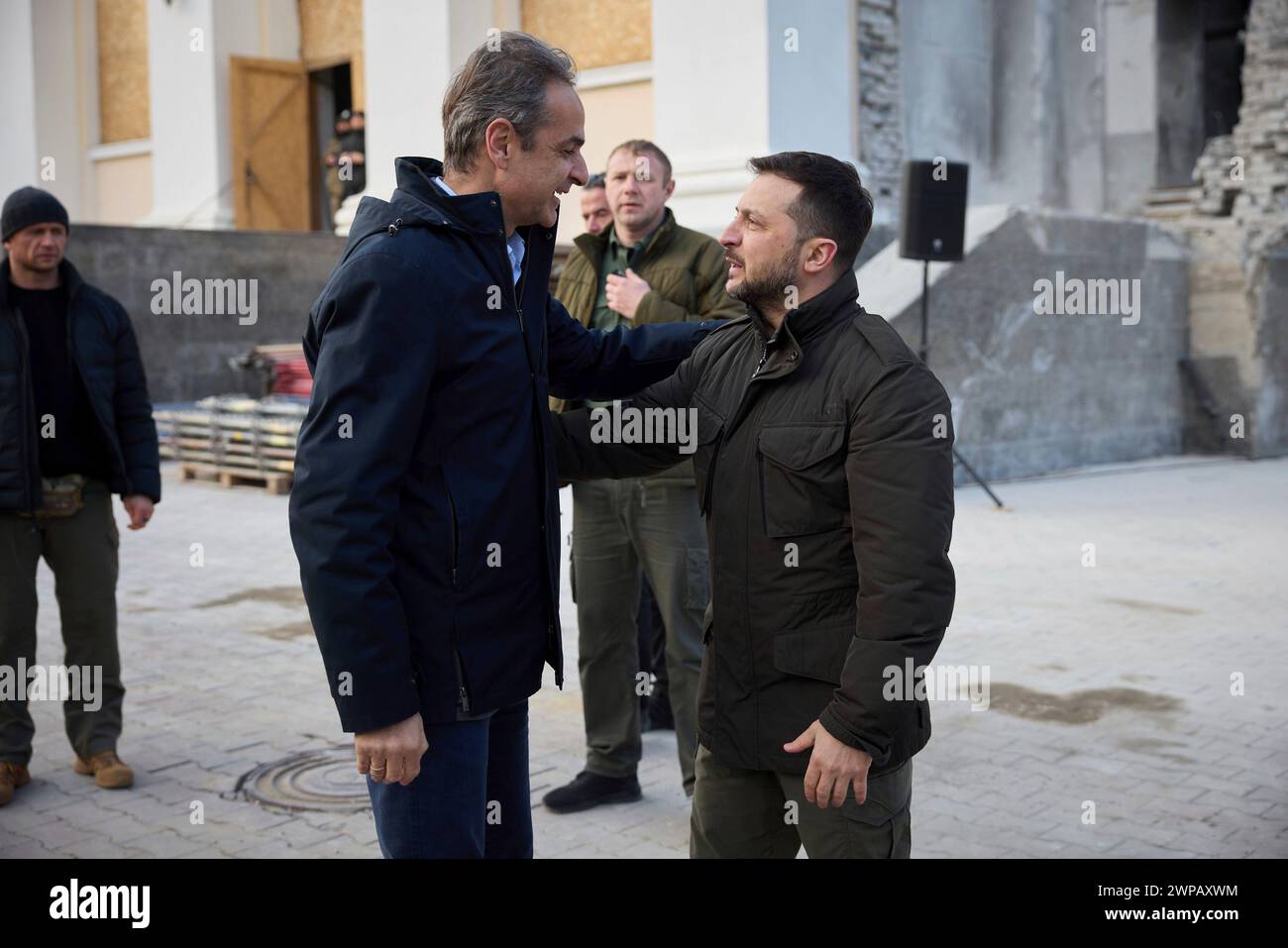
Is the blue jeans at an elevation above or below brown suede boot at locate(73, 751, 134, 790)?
above

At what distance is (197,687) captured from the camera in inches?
274

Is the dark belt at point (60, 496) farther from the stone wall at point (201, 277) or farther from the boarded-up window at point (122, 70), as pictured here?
the boarded-up window at point (122, 70)

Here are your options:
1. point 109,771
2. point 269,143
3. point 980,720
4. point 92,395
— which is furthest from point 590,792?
point 269,143

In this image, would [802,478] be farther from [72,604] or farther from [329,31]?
[329,31]

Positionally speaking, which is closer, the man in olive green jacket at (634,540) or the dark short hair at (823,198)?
the dark short hair at (823,198)

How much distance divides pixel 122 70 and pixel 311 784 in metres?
22.1

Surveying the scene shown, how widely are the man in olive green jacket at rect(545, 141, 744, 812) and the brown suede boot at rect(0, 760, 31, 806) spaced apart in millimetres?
2016

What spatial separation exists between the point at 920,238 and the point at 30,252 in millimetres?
8386

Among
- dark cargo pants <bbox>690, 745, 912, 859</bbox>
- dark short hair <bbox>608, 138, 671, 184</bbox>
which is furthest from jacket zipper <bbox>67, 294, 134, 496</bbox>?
dark cargo pants <bbox>690, 745, 912, 859</bbox>

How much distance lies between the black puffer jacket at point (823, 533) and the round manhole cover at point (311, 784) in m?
2.45

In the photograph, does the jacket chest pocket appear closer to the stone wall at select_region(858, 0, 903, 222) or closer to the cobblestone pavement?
the cobblestone pavement

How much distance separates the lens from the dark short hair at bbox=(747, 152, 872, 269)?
3.03 metres

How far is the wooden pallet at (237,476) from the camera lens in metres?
14.1

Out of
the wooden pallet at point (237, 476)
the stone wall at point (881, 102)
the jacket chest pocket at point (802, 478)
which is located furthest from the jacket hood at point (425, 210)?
the stone wall at point (881, 102)
